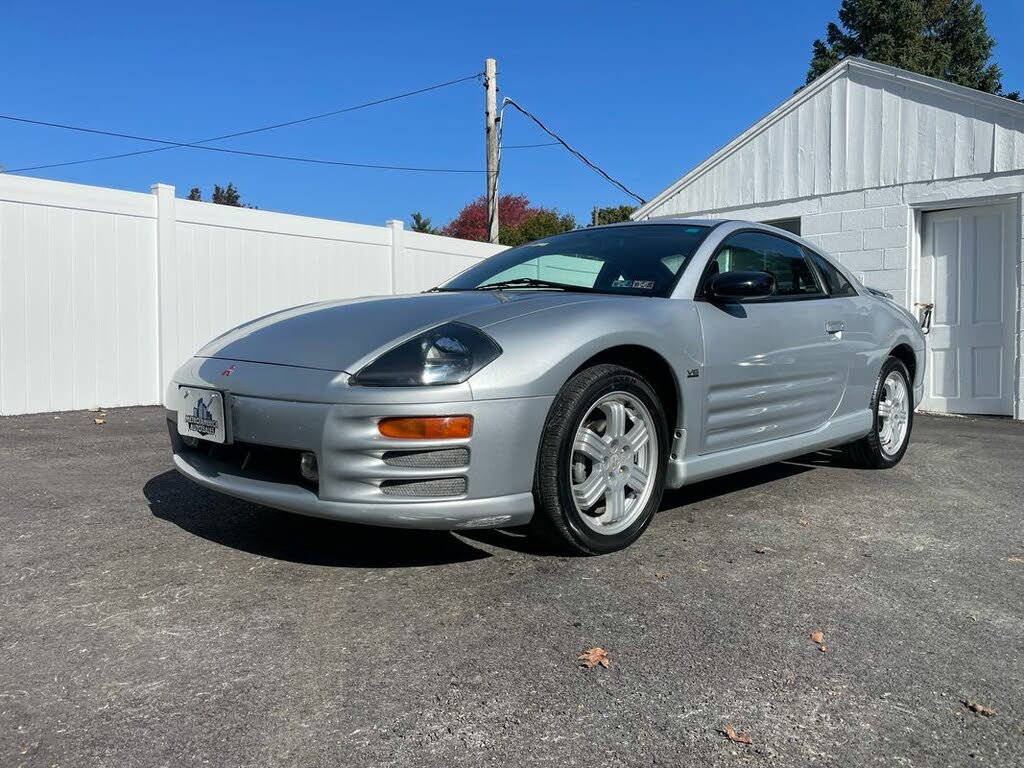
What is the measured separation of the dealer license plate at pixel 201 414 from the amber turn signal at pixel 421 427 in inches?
27.7

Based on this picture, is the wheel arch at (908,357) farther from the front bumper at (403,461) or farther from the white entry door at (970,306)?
the white entry door at (970,306)

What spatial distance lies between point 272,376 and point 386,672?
123cm

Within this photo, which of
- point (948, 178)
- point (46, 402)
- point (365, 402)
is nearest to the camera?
point (365, 402)

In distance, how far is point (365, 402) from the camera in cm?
285

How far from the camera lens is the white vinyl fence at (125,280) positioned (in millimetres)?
8078

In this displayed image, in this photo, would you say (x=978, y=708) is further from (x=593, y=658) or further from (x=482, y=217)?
(x=482, y=217)

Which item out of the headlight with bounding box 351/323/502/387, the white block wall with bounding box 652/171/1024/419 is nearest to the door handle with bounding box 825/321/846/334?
the headlight with bounding box 351/323/502/387

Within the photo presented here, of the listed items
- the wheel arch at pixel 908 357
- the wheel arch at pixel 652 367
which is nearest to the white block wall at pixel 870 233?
the wheel arch at pixel 908 357

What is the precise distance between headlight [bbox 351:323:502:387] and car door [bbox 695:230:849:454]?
3.87 feet

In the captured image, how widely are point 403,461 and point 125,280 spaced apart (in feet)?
23.4

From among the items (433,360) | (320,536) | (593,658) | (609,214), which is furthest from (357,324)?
(609,214)

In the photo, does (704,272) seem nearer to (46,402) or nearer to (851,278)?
(851,278)

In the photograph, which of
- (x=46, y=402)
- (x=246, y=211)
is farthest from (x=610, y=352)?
(x=246, y=211)

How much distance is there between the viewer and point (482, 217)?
43219 mm
